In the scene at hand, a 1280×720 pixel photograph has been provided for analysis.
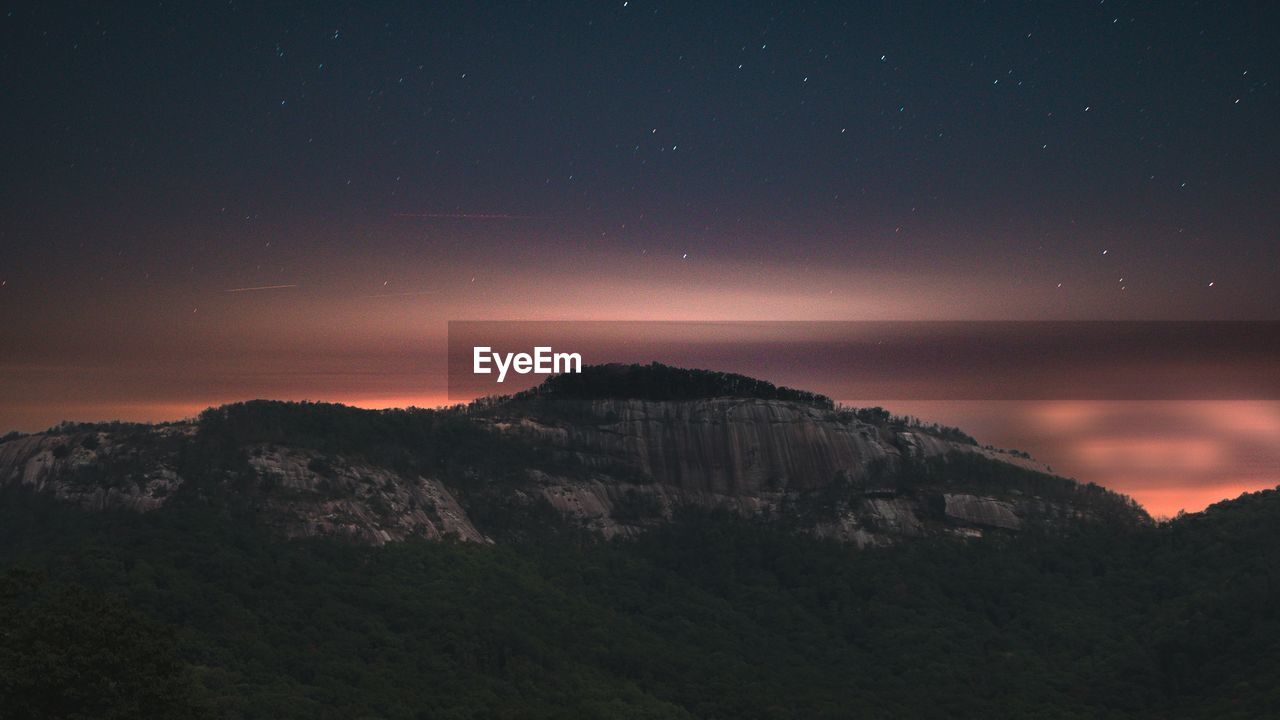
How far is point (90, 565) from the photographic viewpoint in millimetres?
178750

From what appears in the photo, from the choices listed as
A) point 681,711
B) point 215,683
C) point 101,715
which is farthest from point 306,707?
point 101,715

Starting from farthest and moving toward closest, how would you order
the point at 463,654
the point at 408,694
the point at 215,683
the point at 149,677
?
the point at 463,654
the point at 408,694
the point at 215,683
the point at 149,677

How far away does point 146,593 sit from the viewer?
587 feet

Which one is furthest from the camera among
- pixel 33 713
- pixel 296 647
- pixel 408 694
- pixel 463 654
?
pixel 463 654

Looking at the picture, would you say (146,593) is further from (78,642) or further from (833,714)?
(833,714)

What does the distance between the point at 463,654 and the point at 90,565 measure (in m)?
62.0

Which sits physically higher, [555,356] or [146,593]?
[555,356]

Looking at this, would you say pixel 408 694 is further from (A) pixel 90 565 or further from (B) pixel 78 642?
(B) pixel 78 642

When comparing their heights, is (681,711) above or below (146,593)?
below

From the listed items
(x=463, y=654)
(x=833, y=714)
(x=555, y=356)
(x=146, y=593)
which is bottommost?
(x=833, y=714)

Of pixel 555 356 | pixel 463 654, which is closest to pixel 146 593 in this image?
pixel 463 654

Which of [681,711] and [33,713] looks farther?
[681,711]

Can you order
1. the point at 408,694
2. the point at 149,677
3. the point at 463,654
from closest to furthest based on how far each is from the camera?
the point at 149,677, the point at 408,694, the point at 463,654

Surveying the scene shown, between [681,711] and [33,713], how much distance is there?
127 metres
